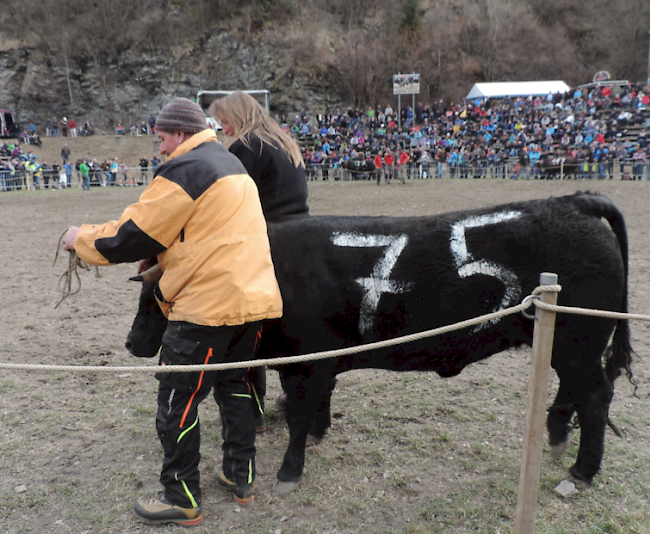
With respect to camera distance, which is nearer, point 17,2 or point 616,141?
point 616,141

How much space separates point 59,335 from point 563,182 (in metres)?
18.7

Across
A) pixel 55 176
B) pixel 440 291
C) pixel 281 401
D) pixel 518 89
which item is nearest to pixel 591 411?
pixel 440 291

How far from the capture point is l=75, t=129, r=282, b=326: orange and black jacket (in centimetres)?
233

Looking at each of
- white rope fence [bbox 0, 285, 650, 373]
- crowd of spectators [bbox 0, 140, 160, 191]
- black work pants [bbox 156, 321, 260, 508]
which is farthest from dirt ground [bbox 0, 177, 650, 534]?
crowd of spectators [bbox 0, 140, 160, 191]

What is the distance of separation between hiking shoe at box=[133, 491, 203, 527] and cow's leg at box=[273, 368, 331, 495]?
48 cm

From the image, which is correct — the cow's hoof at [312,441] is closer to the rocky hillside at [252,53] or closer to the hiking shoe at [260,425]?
the hiking shoe at [260,425]

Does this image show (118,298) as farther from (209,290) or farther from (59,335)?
(209,290)

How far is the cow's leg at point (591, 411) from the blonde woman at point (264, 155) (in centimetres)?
190

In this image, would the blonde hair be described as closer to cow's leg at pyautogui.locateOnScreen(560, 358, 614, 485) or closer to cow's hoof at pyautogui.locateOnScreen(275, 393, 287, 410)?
cow's hoof at pyautogui.locateOnScreen(275, 393, 287, 410)

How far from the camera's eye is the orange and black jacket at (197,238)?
7.65 feet

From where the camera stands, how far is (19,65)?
45.2m

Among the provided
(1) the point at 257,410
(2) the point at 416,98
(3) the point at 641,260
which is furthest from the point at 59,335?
(2) the point at 416,98

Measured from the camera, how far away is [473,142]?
28.3 meters

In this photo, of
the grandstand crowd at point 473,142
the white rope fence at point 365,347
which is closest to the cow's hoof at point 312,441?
the white rope fence at point 365,347
